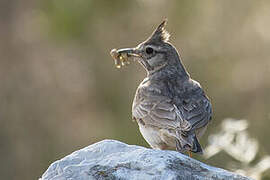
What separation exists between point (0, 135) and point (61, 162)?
9.94 m

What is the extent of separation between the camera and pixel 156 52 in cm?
934

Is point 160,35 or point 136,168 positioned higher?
point 160,35

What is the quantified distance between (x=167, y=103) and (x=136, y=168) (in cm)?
240

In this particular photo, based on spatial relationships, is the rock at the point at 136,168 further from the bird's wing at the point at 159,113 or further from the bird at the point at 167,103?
the bird's wing at the point at 159,113

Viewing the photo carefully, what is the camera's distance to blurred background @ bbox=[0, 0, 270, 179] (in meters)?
14.9

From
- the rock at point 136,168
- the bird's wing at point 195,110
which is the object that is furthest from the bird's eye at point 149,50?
the rock at point 136,168

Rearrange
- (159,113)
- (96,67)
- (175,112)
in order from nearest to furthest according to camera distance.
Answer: (175,112)
(159,113)
(96,67)

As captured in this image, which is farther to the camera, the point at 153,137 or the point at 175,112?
the point at 153,137

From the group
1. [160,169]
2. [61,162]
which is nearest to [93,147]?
[61,162]

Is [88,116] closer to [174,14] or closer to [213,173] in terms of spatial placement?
[174,14]

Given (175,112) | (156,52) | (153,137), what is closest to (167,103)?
(175,112)

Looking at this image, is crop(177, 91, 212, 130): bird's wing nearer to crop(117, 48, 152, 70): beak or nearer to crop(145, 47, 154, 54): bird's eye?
crop(145, 47, 154, 54): bird's eye

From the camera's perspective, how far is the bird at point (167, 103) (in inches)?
305

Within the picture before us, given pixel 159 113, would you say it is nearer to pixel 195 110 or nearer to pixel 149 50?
pixel 195 110
